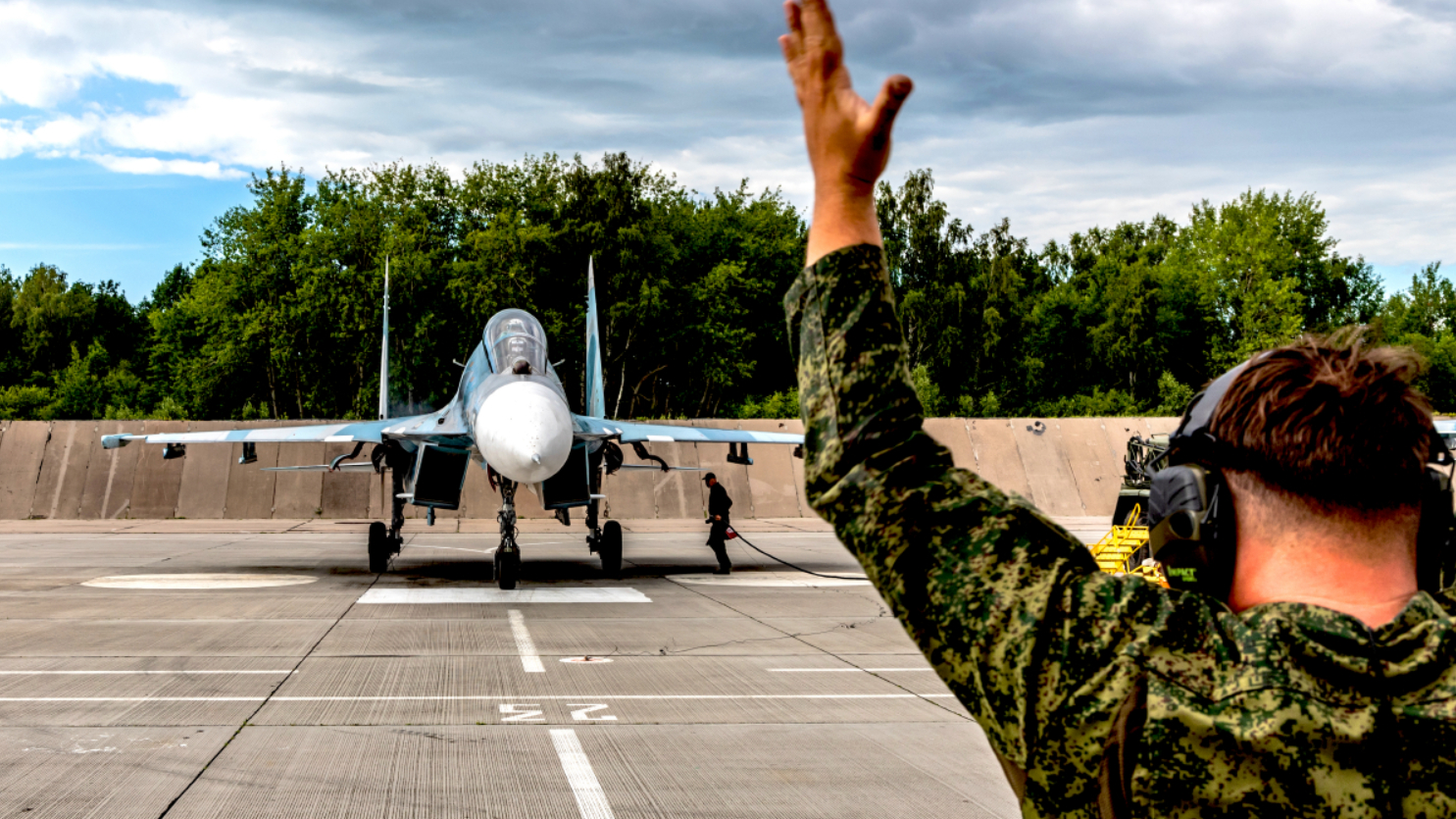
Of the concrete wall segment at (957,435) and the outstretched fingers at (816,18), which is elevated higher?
the outstretched fingers at (816,18)

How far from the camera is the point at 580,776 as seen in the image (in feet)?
18.5

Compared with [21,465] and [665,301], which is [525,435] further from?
[665,301]

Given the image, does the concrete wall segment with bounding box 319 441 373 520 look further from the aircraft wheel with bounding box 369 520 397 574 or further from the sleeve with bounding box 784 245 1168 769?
the sleeve with bounding box 784 245 1168 769

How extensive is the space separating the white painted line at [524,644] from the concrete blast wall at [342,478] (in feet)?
63.4

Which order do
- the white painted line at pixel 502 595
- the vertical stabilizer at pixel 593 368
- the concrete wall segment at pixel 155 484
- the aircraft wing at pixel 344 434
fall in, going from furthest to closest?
the concrete wall segment at pixel 155 484 < the vertical stabilizer at pixel 593 368 < the aircraft wing at pixel 344 434 < the white painted line at pixel 502 595

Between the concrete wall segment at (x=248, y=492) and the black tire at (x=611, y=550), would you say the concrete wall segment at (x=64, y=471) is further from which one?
the black tire at (x=611, y=550)

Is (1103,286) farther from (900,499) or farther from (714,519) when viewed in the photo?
(900,499)

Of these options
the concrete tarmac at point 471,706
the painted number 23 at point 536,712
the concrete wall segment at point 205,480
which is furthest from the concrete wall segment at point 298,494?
the painted number 23 at point 536,712

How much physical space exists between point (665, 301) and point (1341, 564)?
162 ft

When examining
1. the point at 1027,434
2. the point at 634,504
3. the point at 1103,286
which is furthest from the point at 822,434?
the point at 1103,286

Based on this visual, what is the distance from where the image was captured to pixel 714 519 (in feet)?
57.2

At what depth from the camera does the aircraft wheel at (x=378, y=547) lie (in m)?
16.9

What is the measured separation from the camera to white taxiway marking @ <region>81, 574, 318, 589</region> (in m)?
14.9

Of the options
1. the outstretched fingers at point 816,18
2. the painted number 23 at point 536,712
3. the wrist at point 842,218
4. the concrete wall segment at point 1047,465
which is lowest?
the painted number 23 at point 536,712
